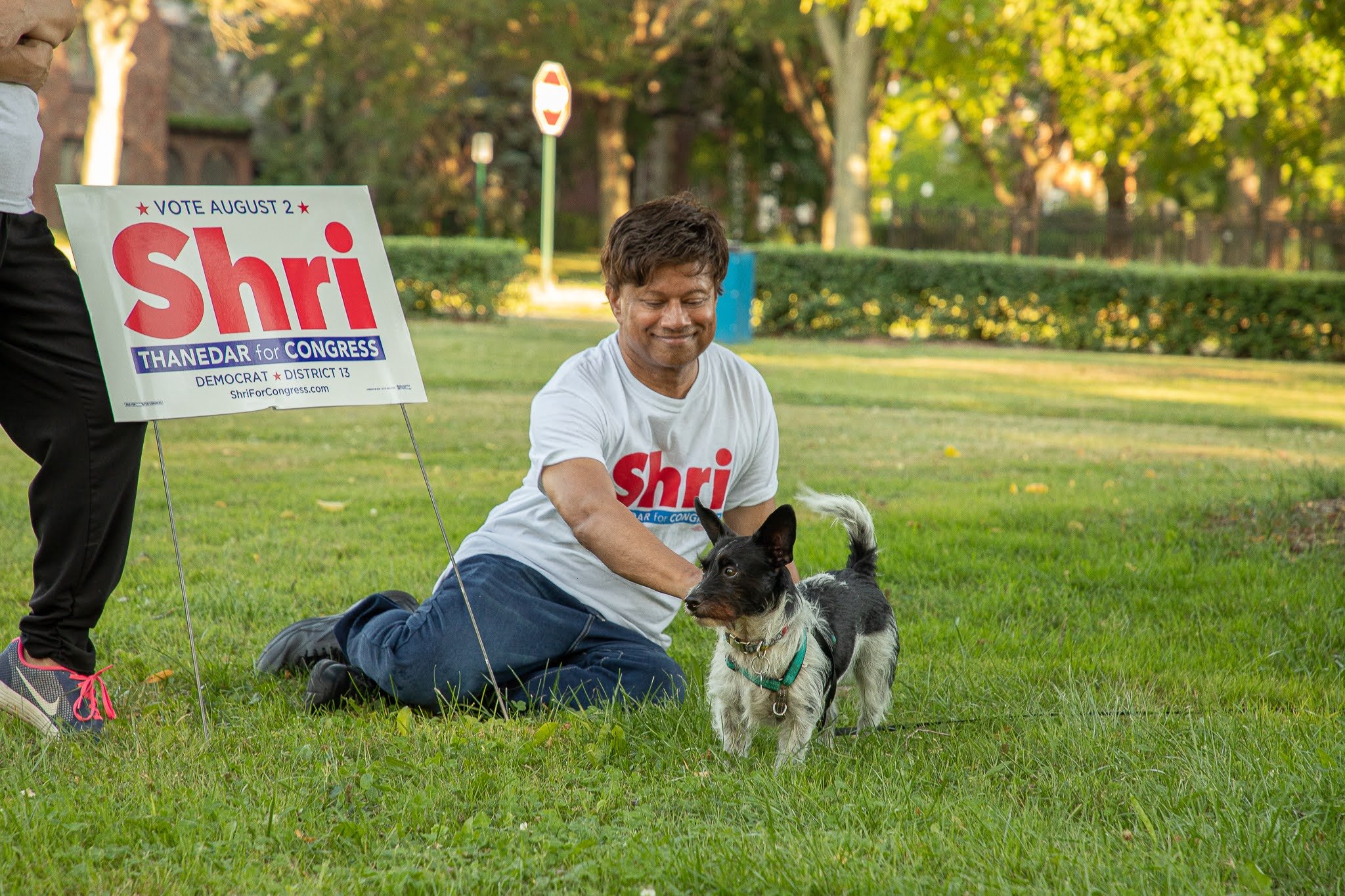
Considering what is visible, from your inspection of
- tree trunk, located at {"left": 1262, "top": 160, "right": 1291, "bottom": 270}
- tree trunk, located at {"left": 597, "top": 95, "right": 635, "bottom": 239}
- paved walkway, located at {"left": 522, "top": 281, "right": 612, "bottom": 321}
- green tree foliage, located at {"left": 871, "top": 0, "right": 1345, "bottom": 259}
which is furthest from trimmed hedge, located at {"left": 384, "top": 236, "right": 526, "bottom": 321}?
tree trunk, located at {"left": 597, "top": 95, "right": 635, "bottom": 239}

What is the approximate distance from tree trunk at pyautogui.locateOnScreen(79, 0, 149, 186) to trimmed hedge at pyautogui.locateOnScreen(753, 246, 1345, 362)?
1975 cm

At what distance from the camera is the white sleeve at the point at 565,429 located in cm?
385

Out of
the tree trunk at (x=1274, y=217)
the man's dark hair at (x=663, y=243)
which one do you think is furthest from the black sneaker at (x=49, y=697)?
the tree trunk at (x=1274, y=217)

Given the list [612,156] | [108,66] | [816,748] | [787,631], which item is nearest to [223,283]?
[787,631]

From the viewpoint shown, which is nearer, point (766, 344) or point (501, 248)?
point (766, 344)

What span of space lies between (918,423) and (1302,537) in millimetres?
5459

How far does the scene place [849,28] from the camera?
26.9 meters

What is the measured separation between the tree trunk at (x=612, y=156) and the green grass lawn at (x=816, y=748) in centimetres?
3314

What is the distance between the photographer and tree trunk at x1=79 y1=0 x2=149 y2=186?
32125 mm

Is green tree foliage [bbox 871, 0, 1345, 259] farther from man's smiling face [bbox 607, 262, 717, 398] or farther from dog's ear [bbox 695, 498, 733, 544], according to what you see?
dog's ear [bbox 695, 498, 733, 544]

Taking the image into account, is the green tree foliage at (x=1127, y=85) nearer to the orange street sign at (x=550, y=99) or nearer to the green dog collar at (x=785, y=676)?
the green dog collar at (x=785, y=676)

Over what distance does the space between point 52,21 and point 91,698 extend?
1927 millimetres

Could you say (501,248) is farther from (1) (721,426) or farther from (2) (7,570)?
(1) (721,426)

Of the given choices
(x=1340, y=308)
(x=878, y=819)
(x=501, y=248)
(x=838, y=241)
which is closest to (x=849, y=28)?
(x=838, y=241)
